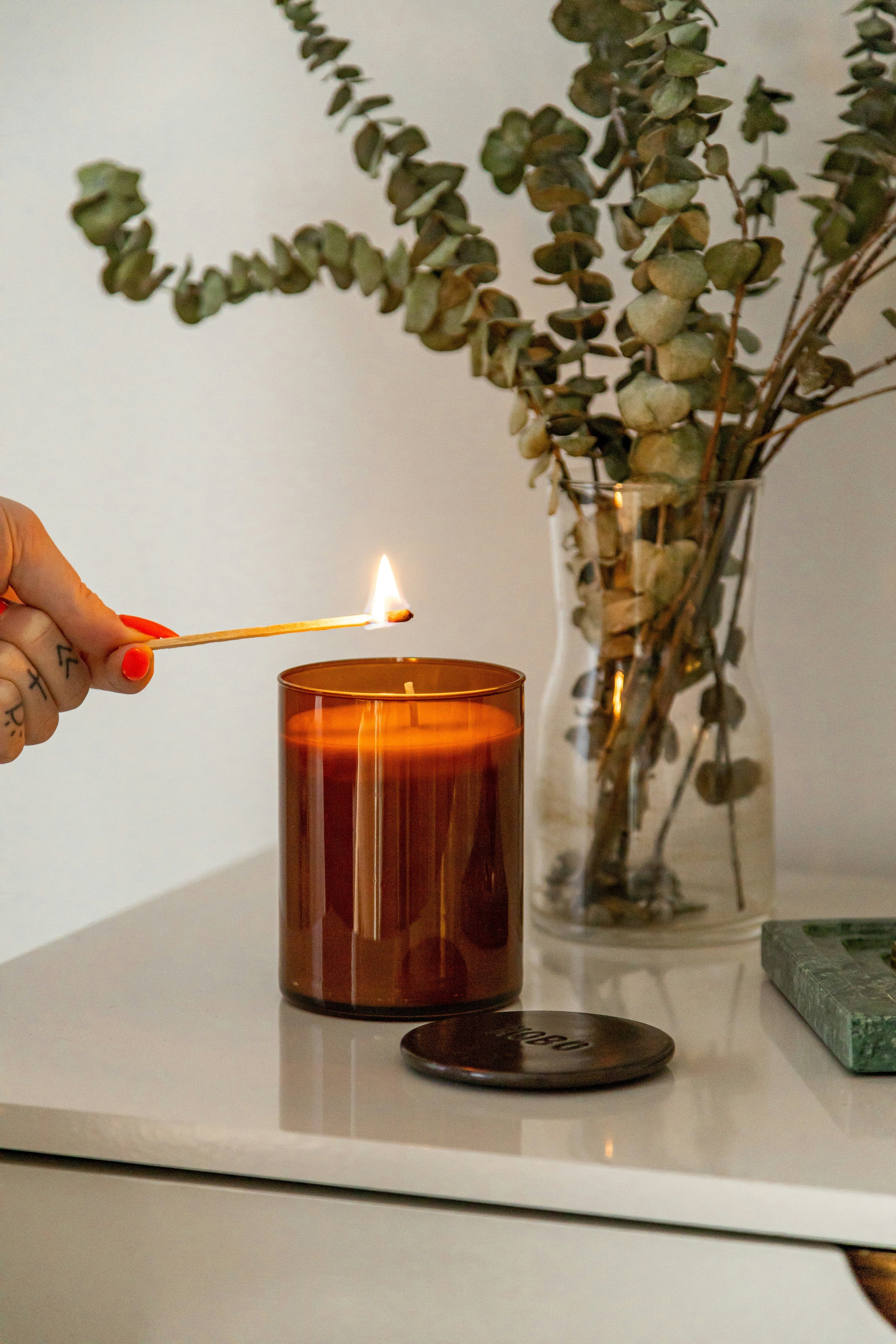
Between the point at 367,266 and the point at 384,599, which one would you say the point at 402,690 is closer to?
the point at 384,599

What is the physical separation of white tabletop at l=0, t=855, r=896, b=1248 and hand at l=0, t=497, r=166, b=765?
0.15m

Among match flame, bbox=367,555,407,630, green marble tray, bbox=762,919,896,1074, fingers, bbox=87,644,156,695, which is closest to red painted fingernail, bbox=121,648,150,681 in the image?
fingers, bbox=87,644,156,695

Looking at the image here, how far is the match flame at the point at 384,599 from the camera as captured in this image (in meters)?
0.57

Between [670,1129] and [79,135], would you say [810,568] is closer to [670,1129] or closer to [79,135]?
[670,1129]

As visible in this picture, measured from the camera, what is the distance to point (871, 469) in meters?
0.91

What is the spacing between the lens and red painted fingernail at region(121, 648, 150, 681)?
60cm

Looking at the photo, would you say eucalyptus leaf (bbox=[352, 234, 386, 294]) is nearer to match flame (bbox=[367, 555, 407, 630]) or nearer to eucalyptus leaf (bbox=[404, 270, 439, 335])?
eucalyptus leaf (bbox=[404, 270, 439, 335])

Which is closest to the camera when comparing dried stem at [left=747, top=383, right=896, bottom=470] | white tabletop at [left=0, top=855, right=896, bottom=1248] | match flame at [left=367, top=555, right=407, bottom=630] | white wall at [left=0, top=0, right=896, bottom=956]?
white tabletop at [left=0, top=855, right=896, bottom=1248]

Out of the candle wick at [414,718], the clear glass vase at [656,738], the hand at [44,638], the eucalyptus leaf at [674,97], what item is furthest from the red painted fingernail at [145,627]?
the eucalyptus leaf at [674,97]

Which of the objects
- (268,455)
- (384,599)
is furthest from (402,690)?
(268,455)

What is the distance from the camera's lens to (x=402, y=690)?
0.69m

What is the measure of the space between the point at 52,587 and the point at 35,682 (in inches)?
1.8

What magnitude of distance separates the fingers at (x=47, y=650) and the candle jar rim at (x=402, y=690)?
0.32ft

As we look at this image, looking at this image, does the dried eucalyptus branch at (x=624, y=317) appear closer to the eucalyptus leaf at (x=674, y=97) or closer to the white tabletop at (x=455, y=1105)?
the eucalyptus leaf at (x=674, y=97)
